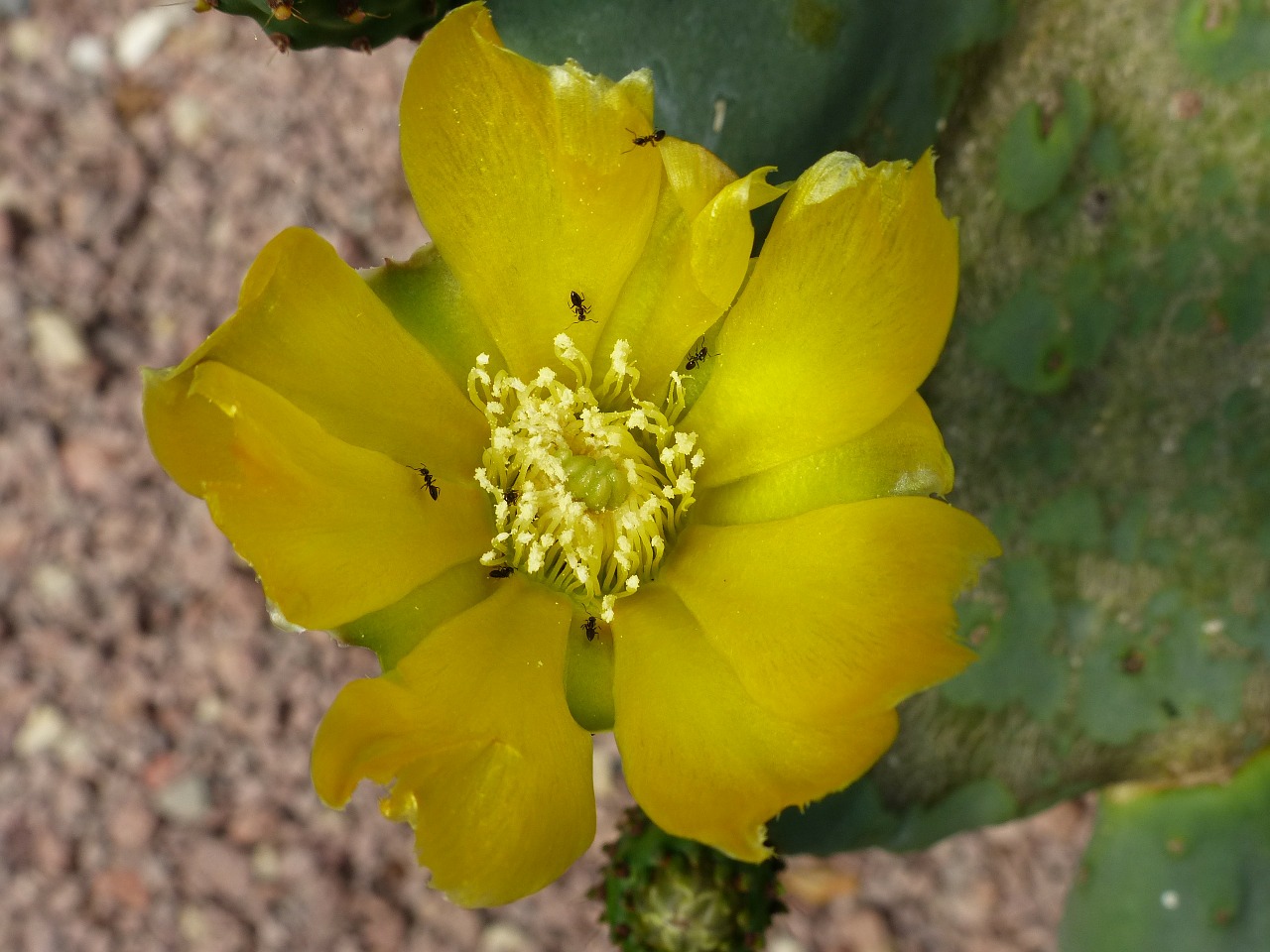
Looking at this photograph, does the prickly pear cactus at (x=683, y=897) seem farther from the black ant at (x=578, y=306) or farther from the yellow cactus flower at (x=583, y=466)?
the black ant at (x=578, y=306)

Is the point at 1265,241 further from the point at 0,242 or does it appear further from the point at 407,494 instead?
the point at 0,242

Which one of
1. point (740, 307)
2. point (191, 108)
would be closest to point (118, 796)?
point (191, 108)

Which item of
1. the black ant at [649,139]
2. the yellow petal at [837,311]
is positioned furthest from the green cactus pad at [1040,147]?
the black ant at [649,139]

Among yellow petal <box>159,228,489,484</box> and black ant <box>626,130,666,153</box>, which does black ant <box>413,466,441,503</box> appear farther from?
black ant <box>626,130,666,153</box>

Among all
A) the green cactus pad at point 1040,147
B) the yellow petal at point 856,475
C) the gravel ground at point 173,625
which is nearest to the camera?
the yellow petal at point 856,475

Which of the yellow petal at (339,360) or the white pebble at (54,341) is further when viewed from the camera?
the white pebble at (54,341)

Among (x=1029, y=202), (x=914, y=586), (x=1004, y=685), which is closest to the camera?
(x=914, y=586)

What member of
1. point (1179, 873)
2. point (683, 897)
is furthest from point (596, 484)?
point (1179, 873)
